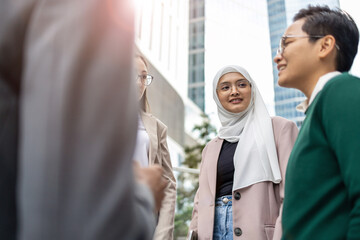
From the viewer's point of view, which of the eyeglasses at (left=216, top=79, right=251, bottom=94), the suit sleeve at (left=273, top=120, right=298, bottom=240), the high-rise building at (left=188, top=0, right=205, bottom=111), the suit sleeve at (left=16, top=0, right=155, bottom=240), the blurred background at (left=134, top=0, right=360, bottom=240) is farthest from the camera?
the high-rise building at (left=188, top=0, right=205, bottom=111)

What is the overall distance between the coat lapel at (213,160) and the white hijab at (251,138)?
0.25ft

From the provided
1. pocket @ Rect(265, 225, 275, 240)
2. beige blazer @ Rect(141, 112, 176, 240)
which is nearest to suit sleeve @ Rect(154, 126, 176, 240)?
beige blazer @ Rect(141, 112, 176, 240)

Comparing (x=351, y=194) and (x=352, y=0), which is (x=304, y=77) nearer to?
(x=351, y=194)

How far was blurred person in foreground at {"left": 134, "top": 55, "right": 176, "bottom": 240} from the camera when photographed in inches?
77.9

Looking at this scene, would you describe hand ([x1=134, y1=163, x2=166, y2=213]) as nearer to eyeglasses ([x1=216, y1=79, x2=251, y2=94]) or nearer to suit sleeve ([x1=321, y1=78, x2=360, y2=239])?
suit sleeve ([x1=321, y1=78, x2=360, y2=239])

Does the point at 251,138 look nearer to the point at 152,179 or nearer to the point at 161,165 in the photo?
the point at 161,165

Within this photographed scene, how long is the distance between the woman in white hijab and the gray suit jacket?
1434 mm

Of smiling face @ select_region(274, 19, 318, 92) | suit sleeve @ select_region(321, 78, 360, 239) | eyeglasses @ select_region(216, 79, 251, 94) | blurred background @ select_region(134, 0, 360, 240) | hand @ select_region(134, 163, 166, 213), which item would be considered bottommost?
hand @ select_region(134, 163, 166, 213)

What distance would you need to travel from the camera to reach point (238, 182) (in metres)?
2.17

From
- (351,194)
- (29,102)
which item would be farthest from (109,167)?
(351,194)

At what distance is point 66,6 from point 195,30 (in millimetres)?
29790

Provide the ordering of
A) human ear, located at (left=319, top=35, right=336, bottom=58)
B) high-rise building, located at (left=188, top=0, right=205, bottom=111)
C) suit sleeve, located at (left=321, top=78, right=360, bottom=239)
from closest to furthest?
suit sleeve, located at (left=321, top=78, right=360, bottom=239) < human ear, located at (left=319, top=35, right=336, bottom=58) < high-rise building, located at (left=188, top=0, right=205, bottom=111)

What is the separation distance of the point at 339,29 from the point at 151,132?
4.02 feet

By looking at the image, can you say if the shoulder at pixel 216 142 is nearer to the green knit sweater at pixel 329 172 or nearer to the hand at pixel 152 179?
the green knit sweater at pixel 329 172
